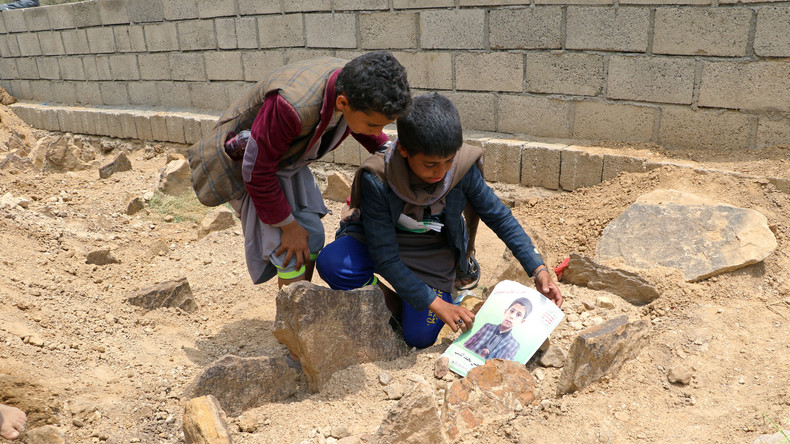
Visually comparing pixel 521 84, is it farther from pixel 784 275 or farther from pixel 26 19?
pixel 26 19

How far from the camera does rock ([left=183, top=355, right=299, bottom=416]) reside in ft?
7.12

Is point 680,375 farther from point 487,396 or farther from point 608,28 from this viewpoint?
point 608,28

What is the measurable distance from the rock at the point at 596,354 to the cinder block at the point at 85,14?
22.7 ft

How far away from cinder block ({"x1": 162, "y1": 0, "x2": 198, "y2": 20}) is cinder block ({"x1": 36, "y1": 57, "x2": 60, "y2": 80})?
2.46m

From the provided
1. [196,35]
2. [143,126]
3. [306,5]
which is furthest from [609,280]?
[143,126]

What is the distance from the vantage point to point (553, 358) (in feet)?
7.95

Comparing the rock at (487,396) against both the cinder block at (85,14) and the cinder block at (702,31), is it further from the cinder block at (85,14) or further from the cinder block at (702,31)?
the cinder block at (85,14)

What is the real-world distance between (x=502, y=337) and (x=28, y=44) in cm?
815

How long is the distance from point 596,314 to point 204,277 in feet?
7.94

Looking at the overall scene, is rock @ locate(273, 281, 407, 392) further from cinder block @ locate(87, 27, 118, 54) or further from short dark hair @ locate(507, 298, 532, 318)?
cinder block @ locate(87, 27, 118, 54)

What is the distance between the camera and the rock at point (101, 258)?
3.74m

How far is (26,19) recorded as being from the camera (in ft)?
25.4

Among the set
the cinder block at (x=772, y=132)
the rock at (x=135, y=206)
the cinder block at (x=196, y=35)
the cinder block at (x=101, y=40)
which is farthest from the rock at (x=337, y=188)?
the cinder block at (x=101, y=40)

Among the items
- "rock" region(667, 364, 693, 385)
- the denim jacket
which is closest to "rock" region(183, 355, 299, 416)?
the denim jacket
